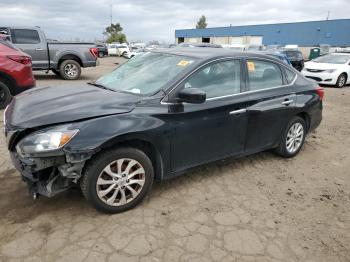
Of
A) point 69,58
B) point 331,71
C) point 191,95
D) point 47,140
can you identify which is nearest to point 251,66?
point 191,95

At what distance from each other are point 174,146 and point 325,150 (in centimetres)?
333

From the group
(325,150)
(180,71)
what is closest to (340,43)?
(325,150)

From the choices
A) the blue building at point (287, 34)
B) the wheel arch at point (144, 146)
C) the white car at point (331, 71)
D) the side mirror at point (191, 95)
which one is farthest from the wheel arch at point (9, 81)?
the blue building at point (287, 34)

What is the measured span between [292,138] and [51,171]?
3.51 meters

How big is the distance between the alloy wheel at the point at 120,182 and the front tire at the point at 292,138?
2.44 m

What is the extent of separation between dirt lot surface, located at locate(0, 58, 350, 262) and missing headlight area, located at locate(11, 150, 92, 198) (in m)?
0.36

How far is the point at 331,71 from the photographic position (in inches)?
534

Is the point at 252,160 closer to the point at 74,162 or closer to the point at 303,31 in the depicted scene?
the point at 74,162

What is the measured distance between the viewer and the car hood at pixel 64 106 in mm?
2990

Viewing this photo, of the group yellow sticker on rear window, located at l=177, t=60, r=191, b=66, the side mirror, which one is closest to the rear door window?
yellow sticker on rear window, located at l=177, t=60, r=191, b=66

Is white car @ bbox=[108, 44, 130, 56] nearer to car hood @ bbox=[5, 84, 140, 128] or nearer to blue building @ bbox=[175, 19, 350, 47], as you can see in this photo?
blue building @ bbox=[175, 19, 350, 47]

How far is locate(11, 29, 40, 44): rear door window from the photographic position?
39.1 feet

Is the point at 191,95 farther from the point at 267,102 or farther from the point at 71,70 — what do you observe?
the point at 71,70

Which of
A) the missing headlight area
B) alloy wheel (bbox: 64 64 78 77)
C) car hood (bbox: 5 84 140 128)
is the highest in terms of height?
car hood (bbox: 5 84 140 128)
